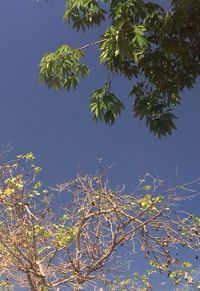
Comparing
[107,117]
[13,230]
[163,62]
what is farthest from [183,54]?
[13,230]

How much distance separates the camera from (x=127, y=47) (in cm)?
506

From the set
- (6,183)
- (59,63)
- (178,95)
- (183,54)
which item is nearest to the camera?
(183,54)

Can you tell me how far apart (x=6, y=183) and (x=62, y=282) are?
1780mm

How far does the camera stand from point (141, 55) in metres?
5.68

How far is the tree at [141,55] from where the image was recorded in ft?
16.6

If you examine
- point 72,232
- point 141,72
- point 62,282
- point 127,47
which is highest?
point 141,72

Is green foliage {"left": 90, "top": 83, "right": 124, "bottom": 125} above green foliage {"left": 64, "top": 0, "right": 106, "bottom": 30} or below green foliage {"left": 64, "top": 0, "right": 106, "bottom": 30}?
below

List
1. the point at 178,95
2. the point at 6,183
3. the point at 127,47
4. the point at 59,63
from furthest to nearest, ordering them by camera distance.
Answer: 1. the point at 6,183
2. the point at 178,95
3. the point at 59,63
4. the point at 127,47

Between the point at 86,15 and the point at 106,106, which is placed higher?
the point at 86,15

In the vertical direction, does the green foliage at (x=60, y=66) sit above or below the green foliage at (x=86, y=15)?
below

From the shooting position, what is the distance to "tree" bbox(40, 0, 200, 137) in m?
5.07

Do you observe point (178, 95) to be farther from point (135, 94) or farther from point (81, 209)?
point (81, 209)

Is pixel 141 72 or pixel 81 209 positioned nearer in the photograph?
pixel 141 72

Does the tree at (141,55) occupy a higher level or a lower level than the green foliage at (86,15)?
lower
